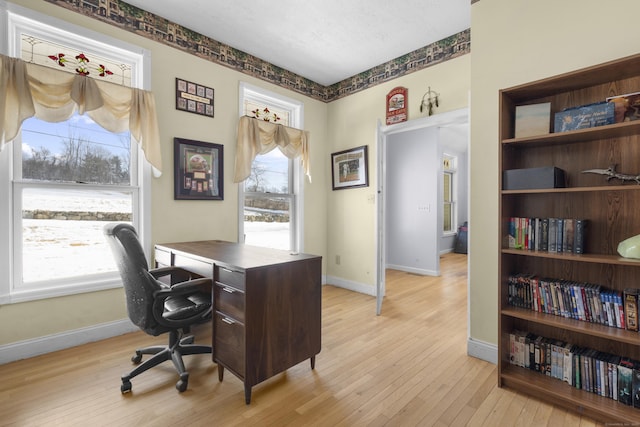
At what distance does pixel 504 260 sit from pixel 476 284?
17.8 inches

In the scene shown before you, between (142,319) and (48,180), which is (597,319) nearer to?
(142,319)

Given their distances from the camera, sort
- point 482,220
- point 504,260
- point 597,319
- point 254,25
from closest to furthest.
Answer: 1. point 597,319
2. point 504,260
3. point 482,220
4. point 254,25

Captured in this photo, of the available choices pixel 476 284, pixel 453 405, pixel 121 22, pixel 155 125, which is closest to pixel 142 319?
pixel 155 125

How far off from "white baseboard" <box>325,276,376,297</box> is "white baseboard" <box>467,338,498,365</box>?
1598mm

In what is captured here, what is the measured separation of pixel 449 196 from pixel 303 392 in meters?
6.67

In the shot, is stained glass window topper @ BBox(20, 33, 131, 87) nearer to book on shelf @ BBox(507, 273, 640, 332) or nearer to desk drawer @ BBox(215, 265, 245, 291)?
desk drawer @ BBox(215, 265, 245, 291)

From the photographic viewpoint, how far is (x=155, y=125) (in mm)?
2721

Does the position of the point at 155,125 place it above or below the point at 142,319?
above

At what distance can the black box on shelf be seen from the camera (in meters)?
1.75

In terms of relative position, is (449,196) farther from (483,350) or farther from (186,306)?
(186,306)

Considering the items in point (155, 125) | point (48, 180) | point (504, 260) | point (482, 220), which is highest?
point (155, 125)

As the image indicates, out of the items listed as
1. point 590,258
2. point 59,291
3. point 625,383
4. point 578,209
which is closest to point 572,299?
point 590,258

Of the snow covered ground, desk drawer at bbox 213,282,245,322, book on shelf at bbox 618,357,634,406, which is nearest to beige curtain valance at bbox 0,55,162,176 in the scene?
the snow covered ground

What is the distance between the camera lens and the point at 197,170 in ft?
10.1
